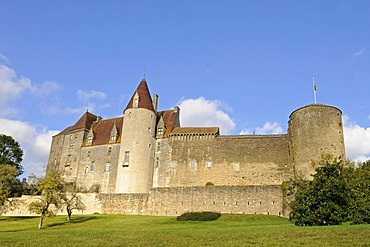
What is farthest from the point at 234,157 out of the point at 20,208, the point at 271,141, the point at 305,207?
the point at 20,208

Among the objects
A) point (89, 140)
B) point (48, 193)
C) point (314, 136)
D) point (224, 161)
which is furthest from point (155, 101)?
point (314, 136)

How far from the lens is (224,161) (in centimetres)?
4719

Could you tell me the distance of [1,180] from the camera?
137ft

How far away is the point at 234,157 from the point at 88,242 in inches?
1309

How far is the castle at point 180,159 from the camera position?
38.6 m

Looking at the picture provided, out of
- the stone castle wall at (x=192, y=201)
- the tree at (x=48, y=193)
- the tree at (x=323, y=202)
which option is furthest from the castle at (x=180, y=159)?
the tree at (x=323, y=202)

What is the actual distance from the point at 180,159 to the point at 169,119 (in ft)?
25.2

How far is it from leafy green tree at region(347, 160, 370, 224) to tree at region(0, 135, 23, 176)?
1921 inches

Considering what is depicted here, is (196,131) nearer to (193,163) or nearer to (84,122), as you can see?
(193,163)

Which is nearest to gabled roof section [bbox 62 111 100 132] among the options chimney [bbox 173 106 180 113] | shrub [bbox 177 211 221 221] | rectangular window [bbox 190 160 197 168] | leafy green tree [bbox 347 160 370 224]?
chimney [bbox 173 106 180 113]

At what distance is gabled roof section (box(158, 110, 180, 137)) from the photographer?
172ft

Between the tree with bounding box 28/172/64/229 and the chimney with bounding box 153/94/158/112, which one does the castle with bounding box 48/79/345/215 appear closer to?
the chimney with bounding box 153/94/158/112

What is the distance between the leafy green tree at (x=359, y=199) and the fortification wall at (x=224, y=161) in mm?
15620

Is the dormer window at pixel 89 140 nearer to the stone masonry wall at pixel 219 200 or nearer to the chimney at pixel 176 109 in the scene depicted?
the chimney at pixel 176 109
